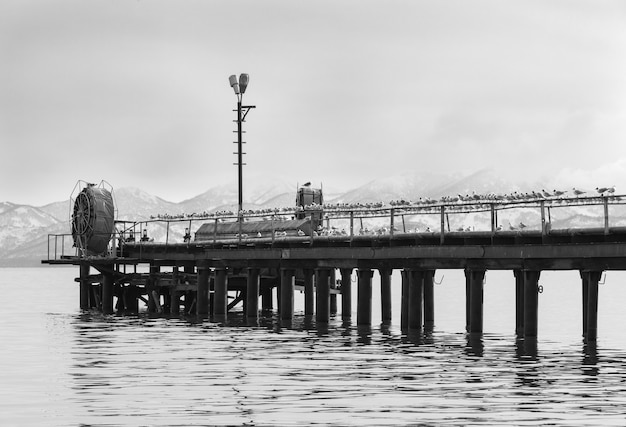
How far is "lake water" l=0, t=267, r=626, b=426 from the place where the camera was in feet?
87.4

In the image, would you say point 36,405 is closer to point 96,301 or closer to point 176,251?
point 176,251

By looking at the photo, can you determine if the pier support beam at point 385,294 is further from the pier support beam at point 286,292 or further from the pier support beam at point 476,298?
the pier support beam at point 476,298

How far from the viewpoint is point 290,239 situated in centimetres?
5141

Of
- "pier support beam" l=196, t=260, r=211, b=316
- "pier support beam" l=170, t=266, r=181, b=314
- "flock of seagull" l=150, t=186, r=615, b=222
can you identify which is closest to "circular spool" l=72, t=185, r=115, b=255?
"pier support beam" l=170, t=266, r=181, b=314

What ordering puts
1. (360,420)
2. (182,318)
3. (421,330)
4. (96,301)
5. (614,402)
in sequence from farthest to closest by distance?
(96,301) < (182,318) < (421,330) < (614,402) < (360,420)

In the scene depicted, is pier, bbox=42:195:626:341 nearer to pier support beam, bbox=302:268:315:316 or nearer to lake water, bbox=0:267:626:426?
pier support beam, bbox=302:268:315:316

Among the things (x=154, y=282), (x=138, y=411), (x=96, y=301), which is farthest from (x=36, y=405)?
(x=96, y=301)

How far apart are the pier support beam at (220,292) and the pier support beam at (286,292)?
298cm

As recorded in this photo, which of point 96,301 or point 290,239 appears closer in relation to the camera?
point 290,239

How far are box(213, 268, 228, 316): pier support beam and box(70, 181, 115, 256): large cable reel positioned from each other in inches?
484

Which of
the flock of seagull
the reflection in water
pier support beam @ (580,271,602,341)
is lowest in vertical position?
the reflection in water

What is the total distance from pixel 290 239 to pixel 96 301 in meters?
21.5

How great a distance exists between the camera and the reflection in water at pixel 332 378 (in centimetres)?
2669

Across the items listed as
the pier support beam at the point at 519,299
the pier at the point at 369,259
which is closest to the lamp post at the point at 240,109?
the pier at the point at 369,259
